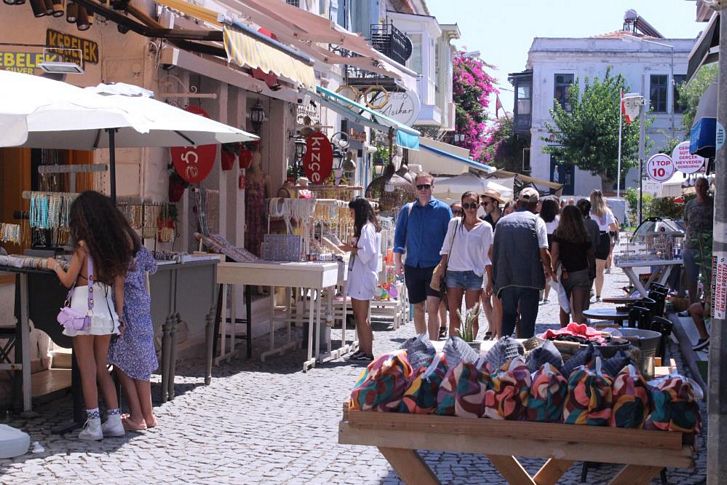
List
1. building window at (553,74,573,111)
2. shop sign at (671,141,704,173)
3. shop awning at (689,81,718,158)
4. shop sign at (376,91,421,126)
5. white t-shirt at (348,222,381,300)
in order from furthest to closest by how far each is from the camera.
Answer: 1. building window at (553,74,573,111)
2. shop sign at (376,91,421,126)
3. shop sign at (671,141,704,173)
4. white t-shirt at (348,222,381,300)
5. shop awning at (689,81,718,158)

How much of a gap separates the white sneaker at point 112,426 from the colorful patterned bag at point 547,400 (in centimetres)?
393

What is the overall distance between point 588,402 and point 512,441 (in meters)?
0.36

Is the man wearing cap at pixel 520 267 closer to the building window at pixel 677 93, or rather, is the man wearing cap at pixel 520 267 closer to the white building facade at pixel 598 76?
the white building facade at pixel 598 76

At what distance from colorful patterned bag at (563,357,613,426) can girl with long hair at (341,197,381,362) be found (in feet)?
22.5

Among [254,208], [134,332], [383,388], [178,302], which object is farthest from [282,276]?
[383,388]

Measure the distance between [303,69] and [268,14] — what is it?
2.30 feet

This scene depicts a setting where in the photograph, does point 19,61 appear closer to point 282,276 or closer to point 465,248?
point 282,276

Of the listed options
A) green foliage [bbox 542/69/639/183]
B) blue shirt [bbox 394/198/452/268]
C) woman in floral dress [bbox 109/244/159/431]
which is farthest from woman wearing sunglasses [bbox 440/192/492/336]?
green foliage [bbox 542/69/639/183]

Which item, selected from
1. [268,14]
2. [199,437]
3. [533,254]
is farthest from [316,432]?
[268,14]

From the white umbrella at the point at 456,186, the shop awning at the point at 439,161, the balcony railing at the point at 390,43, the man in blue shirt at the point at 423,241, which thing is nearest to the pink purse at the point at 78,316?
the man in blue shirt at the point at 423,241

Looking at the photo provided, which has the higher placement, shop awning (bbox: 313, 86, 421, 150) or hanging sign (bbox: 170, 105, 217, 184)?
shop awning (bbox: 313, 86, 421, 150)

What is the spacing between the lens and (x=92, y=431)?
25.4 ft

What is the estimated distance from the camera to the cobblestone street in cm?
693

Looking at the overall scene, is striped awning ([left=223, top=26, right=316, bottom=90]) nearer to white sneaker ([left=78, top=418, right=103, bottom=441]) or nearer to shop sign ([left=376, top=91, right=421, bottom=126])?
white sneaker ([left=78, top=418, right=103, bottom=441])
